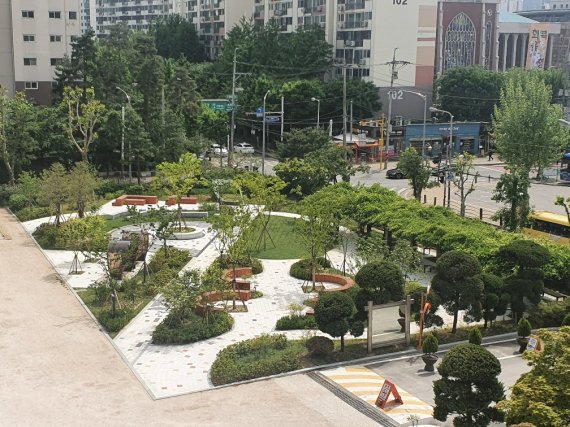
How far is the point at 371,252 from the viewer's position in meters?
25.2

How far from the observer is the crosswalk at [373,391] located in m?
17.6

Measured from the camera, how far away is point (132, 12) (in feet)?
428

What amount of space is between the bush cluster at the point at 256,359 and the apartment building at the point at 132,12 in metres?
103

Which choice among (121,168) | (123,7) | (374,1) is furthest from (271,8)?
(123,7)

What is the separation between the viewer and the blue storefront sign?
65688 millimetres

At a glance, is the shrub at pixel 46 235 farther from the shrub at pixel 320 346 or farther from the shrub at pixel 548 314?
the shrub at pixel 548 314

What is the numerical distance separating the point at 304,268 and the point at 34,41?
122 feet

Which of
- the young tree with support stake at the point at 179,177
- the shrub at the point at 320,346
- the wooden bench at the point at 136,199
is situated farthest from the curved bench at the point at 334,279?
the wooden bench at the point at 136,199

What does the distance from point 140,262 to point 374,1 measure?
46715mm

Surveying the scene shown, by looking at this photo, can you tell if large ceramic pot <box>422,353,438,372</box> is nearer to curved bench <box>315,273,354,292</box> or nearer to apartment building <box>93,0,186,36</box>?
curved bench <box>315,273,354,292</box>

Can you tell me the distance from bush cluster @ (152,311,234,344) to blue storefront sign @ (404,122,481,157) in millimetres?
43983

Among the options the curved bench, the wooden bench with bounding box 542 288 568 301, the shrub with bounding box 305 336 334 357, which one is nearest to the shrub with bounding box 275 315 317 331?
the shrub with bounding box 305 336 334 357

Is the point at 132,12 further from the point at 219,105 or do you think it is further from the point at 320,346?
the point at 320,346

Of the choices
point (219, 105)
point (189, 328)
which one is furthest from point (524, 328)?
point (219, 105)
